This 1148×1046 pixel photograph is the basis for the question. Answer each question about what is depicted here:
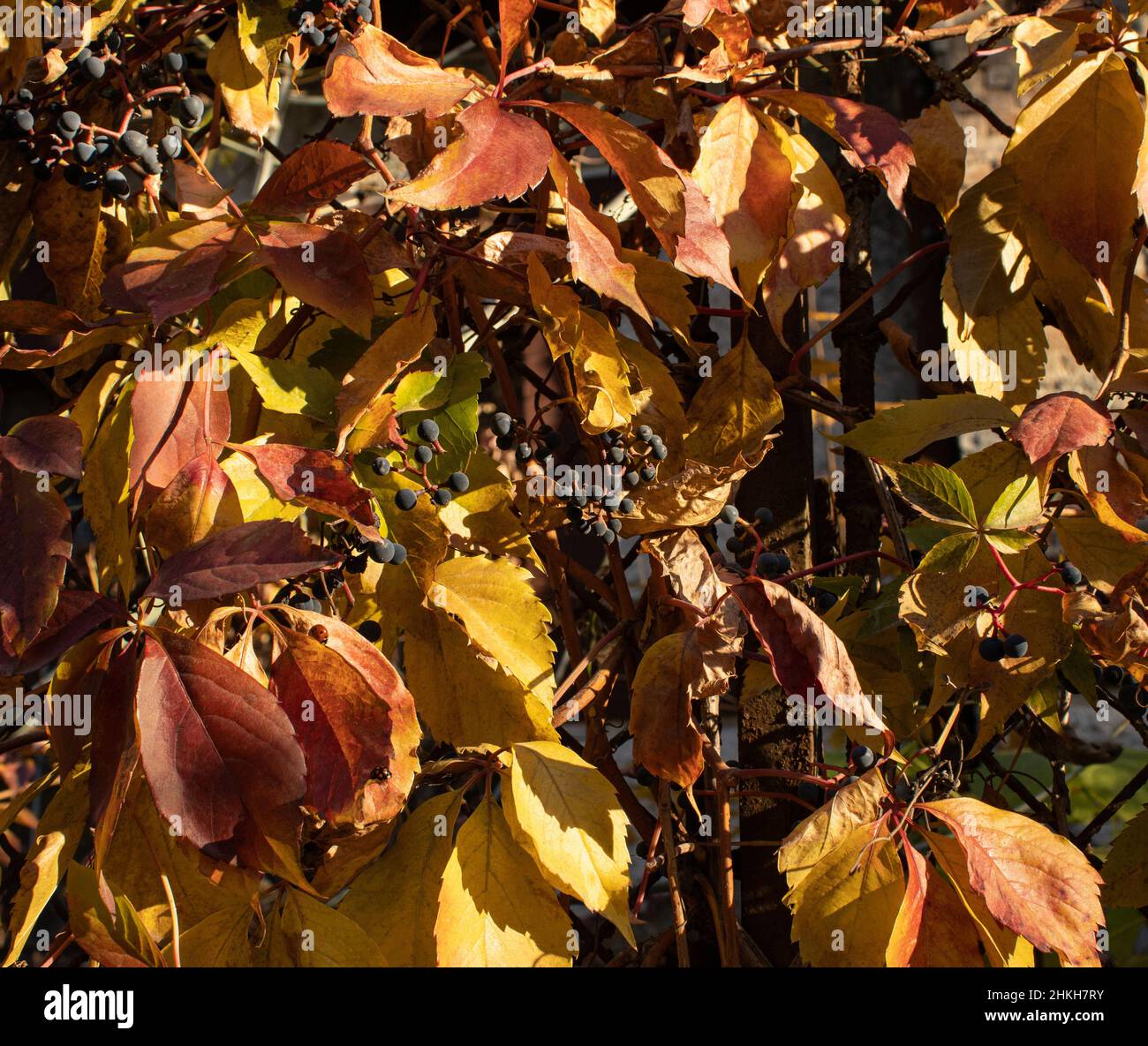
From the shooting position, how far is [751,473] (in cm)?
114

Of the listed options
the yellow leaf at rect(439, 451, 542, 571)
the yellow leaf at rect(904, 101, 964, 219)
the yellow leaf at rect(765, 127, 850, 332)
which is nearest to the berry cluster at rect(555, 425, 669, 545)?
the yellow leaf at rect(439, 451, 542, 571)

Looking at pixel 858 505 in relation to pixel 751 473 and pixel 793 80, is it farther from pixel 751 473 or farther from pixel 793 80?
pixel 793 80

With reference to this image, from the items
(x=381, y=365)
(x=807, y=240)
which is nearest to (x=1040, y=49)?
(x=807, y=240)

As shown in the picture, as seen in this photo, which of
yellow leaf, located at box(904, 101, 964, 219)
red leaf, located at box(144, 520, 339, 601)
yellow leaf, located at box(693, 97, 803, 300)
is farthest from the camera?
yellow leaf, located at box(904, 101, 964, 219)

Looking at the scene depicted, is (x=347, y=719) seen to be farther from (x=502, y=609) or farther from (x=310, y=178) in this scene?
(x=310, y=178)

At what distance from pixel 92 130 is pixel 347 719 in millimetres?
519

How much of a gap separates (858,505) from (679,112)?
444 mm

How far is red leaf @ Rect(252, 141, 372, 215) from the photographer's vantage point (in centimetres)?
85

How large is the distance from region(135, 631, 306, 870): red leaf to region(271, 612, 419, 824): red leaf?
0.04 m

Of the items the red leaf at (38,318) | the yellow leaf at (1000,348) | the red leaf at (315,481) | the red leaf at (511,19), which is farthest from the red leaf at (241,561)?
the yellow leaf at (1000,348)

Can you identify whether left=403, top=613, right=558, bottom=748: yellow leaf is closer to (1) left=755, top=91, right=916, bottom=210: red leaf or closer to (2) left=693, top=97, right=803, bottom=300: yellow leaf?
(2) left=693, top=97, right=803, bottom=300: yellow leaf

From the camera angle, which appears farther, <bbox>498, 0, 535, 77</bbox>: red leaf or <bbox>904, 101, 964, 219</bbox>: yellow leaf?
<bbox>904, 101, 964, 219</bbox>: yellow leaf

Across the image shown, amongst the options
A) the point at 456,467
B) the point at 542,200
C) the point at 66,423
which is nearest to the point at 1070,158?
the point at 542,200

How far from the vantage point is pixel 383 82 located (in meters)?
0.77
